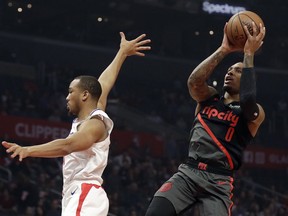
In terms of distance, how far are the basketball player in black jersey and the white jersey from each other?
659 mm

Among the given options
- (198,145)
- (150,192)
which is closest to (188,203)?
(198,145)

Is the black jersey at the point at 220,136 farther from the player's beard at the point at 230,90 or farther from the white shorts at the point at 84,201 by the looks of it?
the white shorts at the point at 84,201

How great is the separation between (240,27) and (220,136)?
93cm

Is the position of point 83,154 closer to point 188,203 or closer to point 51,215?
point 188,203

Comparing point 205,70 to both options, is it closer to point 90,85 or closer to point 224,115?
point 224,115

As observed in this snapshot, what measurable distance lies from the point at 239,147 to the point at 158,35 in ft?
79.0

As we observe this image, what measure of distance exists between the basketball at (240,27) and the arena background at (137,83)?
411 inches

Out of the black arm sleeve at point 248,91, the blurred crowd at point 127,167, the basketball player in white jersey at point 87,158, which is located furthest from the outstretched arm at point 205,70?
the blurred crowd at point 127,167

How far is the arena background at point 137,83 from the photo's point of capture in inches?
757

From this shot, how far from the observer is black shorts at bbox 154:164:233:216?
6.05m

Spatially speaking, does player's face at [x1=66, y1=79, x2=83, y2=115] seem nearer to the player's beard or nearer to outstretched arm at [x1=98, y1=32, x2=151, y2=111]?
outstretched arm at [x1=98, y1=32, x2=151, y2=111]

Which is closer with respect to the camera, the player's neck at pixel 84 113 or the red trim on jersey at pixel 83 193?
the red trim on jersey at pixel 83 193

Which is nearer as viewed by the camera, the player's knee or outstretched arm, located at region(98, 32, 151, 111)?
the player's knee

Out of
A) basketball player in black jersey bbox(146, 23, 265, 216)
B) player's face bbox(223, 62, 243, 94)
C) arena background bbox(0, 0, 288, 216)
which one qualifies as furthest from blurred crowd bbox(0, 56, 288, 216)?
player's face bbox(223, 62, 243, 94)
